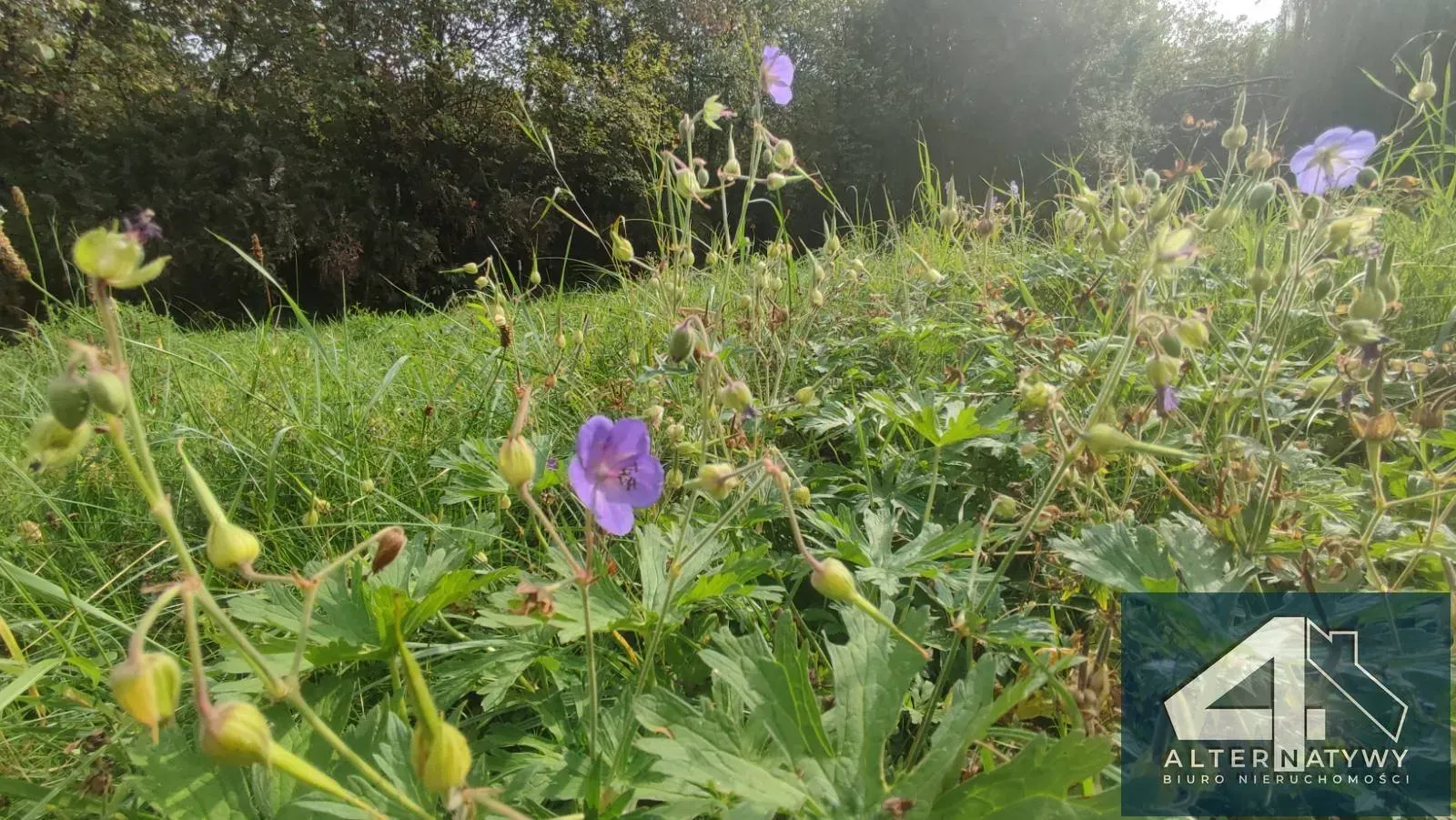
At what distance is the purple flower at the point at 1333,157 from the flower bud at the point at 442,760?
1537mm

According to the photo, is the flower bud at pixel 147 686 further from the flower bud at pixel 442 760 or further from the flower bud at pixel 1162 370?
the flower bud at pixel 1162 370

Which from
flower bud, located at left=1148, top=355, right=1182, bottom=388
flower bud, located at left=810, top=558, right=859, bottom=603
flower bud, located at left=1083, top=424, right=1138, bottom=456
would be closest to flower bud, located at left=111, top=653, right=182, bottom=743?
A: flower bud, located at left=810, top=558, right=859, bottom=603

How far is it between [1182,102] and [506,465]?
14.7 metres

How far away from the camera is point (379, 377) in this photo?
2350 millimetres

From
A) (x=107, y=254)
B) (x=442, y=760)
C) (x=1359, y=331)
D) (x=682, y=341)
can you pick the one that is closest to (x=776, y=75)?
(x=682, y=341)

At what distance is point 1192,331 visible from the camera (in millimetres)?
837

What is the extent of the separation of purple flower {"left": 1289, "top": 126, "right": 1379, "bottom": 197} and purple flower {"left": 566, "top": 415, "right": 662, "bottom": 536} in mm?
1263

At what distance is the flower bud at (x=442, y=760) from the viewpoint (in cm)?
43

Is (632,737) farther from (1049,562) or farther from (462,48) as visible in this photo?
→ (462,48)

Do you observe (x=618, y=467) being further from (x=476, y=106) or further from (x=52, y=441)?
(x=476, y=106)

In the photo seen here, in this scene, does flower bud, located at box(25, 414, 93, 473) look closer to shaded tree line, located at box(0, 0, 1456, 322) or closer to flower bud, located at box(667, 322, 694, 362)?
flower bud, located at box(667, 322, 694, 362)

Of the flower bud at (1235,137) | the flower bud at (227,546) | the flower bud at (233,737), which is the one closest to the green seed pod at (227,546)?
the flower bud at (227,546)

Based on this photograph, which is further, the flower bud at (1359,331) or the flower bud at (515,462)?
the flower bud at (1359,331)

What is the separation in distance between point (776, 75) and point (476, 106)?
866cm
